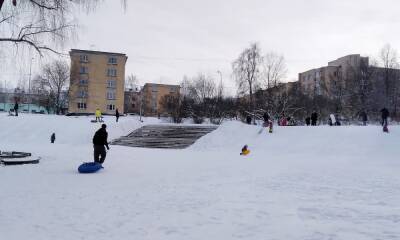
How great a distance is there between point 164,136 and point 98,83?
33569mm

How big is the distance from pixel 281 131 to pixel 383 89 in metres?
31.0

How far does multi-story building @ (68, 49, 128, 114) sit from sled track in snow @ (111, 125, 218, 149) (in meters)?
28.1

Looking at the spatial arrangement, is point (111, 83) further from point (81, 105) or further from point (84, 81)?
point (81, 105)

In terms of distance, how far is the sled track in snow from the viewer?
1089 inches

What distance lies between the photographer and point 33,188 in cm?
938

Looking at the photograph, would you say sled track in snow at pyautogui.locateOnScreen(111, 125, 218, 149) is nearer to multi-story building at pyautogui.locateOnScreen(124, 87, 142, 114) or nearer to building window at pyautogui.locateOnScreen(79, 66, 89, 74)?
building window at pyautogui.locateOnScreen(79, 66, 89, 74)

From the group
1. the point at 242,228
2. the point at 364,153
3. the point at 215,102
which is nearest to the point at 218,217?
the point at 242,228

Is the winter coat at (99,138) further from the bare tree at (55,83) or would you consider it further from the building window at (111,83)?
the building window at (111,83)

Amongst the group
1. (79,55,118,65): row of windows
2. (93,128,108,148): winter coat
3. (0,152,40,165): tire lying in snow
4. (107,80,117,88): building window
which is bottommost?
(0,152,40,165): tire lying in snow

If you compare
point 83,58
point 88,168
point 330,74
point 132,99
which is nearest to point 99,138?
point 88,168

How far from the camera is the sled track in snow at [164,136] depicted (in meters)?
27.7

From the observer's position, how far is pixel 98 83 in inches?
2376

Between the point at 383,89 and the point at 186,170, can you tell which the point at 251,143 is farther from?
the point at 383,89

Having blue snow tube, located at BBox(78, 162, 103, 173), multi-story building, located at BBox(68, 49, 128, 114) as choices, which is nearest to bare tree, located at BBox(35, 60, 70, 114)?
multi-story building, located at BBox(68, 49, 128, 114)
